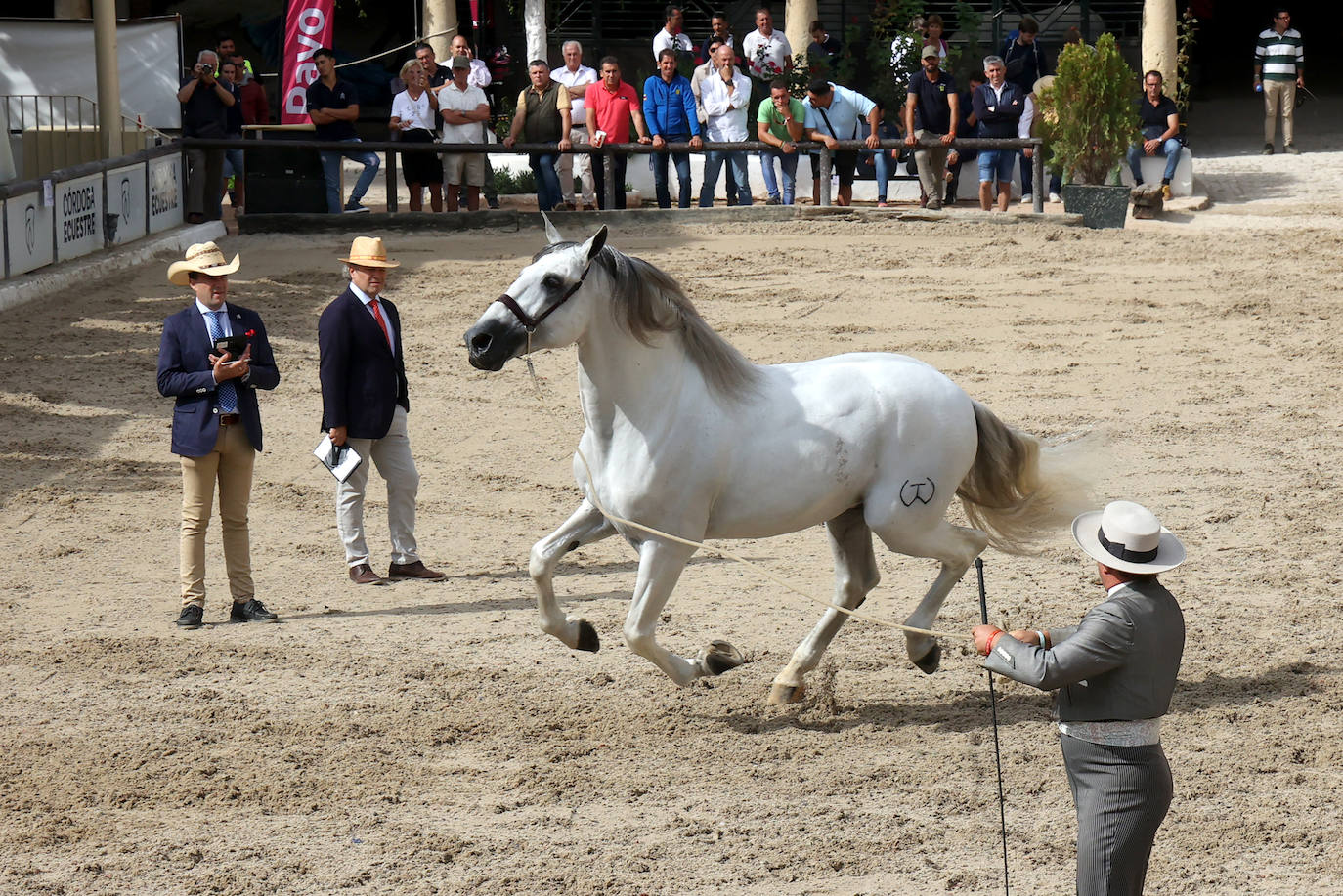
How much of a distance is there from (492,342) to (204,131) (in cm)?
1486

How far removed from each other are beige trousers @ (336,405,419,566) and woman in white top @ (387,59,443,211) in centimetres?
1100

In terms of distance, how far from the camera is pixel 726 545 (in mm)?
9469

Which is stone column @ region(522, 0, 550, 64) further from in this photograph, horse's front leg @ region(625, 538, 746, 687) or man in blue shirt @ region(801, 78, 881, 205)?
horse's front leg @ region(625, 538, 746, 687)

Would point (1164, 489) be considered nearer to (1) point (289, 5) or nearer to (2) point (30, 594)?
(2) point (30, 594)

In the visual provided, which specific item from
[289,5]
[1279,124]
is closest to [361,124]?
[289,5]

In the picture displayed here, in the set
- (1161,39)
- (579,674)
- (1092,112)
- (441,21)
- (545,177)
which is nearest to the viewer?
(579,674)

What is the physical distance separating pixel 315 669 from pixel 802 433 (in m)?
2.63

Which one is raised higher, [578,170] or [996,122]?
[996,122]

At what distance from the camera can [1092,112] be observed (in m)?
18.7

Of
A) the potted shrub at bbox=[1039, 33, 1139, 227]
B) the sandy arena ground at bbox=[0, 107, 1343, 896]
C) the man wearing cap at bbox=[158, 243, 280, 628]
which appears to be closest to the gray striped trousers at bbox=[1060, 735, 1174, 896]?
the sandy arena ground at bbox=[0, 107, 1343, 896]

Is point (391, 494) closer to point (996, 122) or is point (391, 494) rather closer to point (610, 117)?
point (610, 117)

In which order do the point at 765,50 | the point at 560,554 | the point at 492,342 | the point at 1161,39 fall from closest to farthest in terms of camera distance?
the point at 492,342 → the point at 560,554 → the point at 765,50 → the point at 1161,39

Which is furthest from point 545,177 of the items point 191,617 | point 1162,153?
point 191,617

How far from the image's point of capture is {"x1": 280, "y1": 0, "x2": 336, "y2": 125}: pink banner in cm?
1959
